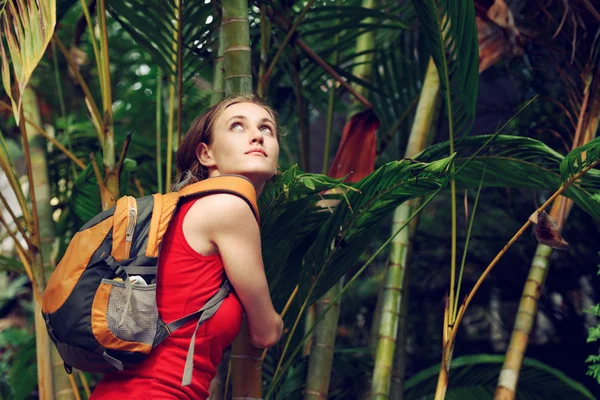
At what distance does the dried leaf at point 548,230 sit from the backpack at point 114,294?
2.04 ft

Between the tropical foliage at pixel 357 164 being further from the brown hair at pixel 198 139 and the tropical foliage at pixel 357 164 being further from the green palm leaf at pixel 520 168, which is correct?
the brown hair at pixel 198 139

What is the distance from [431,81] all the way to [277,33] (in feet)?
1.48

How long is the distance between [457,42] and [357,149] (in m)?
0.37

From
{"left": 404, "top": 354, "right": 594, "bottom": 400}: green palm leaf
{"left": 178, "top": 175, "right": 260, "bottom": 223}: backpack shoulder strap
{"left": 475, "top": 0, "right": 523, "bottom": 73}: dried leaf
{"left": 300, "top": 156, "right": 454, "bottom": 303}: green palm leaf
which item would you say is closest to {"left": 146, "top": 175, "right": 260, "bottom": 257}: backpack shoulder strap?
{"left": 178, "top": 175, "right": 260, "bottom": 223}: backpack shoulder strap

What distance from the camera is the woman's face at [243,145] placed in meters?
1.18

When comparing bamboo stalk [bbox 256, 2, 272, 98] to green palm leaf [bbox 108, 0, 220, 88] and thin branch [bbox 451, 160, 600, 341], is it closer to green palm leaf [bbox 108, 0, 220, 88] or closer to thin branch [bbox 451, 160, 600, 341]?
green palm leaf [bbox 108, 0, 220, 88]

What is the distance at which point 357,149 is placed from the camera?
1.66 metres

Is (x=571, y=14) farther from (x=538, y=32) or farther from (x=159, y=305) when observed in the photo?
(x=159, y=305)

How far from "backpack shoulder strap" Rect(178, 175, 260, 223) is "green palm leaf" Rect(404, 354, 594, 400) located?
1.04 m

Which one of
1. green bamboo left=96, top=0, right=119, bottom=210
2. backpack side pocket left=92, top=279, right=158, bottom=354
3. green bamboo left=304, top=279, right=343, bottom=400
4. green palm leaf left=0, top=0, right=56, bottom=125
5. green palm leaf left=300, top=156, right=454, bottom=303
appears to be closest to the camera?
backpack side pocket left=92, top=279, right=158, bottom=354

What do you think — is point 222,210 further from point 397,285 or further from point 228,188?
point 397,285

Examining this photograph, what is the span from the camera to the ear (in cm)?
124

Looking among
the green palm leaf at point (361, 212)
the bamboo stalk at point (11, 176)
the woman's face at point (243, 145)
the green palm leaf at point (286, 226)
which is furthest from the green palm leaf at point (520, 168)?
the bamboo stalk at point (11, 176)

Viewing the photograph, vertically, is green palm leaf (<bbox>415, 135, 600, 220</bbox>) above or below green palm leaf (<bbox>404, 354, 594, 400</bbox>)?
above
